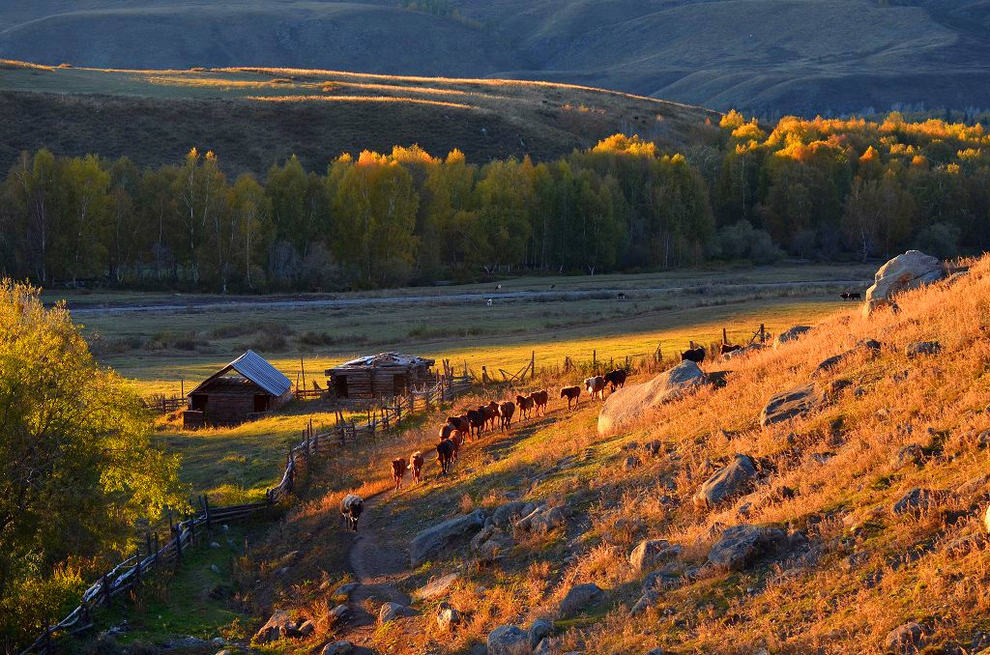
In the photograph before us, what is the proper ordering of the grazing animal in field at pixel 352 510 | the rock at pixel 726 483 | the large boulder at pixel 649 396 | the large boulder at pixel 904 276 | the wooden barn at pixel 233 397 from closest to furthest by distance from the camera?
the rock at pixel 726 483 < the grazing animal in field at pixel 352 510 < the large boulder at pixel 649 396 < the large boulder at pixel 904 276 < the wooden barn at pixel 233 397

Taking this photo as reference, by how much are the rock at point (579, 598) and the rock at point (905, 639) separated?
5111 millimetres

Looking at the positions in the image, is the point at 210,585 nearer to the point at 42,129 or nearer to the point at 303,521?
the point at 303,521

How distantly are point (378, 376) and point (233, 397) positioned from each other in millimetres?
6714

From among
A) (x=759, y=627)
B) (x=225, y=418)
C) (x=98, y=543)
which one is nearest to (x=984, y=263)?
(x=759, y=627)

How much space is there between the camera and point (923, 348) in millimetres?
21797

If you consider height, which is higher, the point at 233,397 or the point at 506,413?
the point at 506,413

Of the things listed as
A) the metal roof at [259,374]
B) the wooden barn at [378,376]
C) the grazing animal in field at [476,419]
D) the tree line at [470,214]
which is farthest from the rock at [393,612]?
the tree line at [470,214]

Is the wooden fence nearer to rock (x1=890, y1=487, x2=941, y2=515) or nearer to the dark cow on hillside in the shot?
the dark cow on hillside

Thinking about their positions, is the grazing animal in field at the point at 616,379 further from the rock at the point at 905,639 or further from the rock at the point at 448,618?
the rock at the point at 905,639

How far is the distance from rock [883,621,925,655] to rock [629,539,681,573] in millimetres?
4696

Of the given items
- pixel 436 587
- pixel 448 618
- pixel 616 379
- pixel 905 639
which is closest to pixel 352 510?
pixel 436 587

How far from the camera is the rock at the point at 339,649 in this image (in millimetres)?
18469

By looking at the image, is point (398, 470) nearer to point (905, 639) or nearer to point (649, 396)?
point (649, 396)

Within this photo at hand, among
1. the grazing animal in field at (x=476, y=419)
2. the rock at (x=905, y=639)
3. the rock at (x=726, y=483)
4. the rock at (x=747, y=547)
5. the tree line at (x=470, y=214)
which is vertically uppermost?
the tree line at (x=470, y=214)
